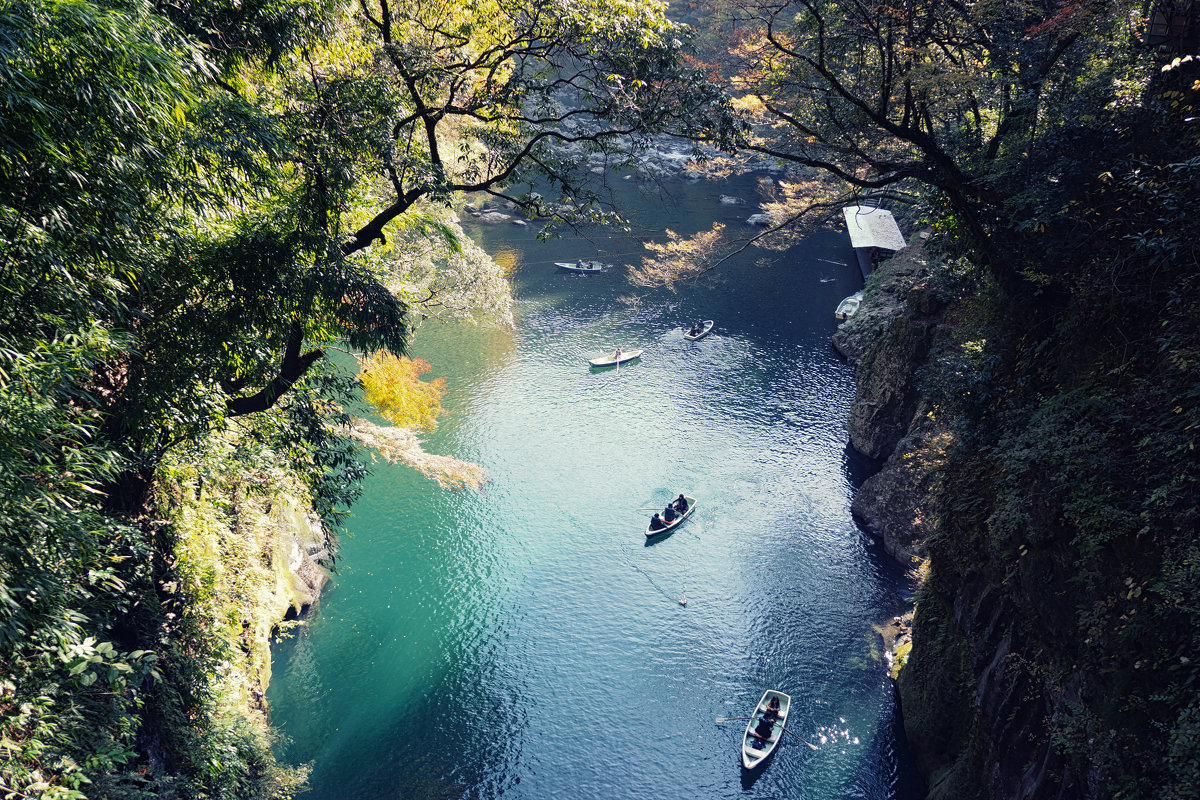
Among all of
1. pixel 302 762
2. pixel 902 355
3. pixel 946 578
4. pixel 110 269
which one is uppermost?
pixel 110 269

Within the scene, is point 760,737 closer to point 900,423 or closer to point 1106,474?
point 1106,474

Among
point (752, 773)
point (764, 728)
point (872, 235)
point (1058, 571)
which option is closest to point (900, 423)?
point (764, 728)

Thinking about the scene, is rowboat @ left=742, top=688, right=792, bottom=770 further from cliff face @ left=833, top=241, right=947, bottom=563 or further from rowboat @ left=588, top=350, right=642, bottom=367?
rowboat @ left=588, top=350, right=642, bottom=367

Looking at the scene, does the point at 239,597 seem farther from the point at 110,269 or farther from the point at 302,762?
the point at 110,269

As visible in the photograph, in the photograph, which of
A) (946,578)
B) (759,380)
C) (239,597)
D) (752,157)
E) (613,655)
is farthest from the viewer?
(752,157)

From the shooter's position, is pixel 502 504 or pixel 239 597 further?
pixel 502 504

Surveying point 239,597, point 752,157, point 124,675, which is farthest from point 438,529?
point 752,157

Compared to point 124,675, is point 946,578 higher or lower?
lower
